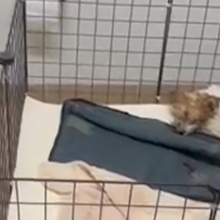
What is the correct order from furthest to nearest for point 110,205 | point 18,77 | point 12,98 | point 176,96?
point 176,96
point 18,77
point 12,98
point 110,205

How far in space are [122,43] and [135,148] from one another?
1.68 feet

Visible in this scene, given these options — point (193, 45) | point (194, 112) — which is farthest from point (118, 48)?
point (194, 112)

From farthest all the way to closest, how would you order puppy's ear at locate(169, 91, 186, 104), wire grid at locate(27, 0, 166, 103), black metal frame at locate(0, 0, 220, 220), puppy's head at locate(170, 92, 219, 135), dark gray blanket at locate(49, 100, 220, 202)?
wire grid at locate(27, 0, 166, 103), puppy's ear at locate(169, 91, 186, 104), puppy's head at locate(170, 92, 219, 135), dark gray blanket at locate(49, 100, 220, 202), black metal frame at locate(0, 0, 220, 220)

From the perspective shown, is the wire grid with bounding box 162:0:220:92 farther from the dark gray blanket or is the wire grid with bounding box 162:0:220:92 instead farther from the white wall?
the dark gray blanket

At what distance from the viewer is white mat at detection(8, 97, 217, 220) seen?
163 centimetres

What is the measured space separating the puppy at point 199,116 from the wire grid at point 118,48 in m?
0.25

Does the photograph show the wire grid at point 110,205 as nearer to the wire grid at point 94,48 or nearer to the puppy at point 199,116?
the puppy at point 199,116

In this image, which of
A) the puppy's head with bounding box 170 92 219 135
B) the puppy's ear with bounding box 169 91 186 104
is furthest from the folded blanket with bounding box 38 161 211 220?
the puppy's ear with bounding box 169 91 186 104

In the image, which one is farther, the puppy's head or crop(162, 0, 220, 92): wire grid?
crop(162, 0, 220, 92): wire grid

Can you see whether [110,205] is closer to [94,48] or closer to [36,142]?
[36,142]

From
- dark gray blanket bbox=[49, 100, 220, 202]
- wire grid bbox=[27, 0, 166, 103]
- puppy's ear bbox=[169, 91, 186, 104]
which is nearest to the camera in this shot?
dark gray blanket bbox=[49, 100, 220, 202]

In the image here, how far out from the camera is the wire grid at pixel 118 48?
7.14 ft

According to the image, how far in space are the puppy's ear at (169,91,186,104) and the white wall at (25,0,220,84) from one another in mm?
96

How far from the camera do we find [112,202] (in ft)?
5.35
